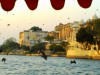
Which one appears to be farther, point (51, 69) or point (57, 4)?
point (51, 69)

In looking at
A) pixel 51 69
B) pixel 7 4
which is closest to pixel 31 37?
pixel 51 69

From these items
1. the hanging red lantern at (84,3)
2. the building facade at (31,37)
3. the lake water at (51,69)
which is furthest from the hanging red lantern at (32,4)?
the building facade at (31,37)

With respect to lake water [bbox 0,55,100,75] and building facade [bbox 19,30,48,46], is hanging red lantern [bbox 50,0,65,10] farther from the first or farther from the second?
building facade [bbox 19,30,48,46]

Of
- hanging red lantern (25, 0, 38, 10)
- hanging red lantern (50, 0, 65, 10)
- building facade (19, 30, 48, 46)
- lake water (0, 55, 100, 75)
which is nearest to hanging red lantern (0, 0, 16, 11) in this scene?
hanging red lantern (25, 0, 38, 10)

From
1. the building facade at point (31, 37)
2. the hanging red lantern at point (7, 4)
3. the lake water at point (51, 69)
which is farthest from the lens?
the building facade at point (31, 37)

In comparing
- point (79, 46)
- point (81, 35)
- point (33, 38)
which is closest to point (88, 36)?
point (81, 35)

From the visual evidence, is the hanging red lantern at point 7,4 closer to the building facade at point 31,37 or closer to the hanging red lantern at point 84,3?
the hanging red lantern at point 84,3

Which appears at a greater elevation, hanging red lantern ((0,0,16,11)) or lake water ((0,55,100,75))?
hanging red lantern ((0,0,16,11))

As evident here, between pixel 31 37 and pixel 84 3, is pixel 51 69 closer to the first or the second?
pixel 84 3

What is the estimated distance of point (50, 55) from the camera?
131125mm

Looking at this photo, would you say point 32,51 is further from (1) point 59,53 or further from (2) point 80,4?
(2) point 80,4

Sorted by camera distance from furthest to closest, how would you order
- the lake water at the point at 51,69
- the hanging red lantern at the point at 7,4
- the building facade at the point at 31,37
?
1. the building facade at the point at 31,37
2. the lake water at the point at 51,69
3. the hanging red lantern at the point at 7,4

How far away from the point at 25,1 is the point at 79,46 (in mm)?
89402

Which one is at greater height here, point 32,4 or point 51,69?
point 32,4
